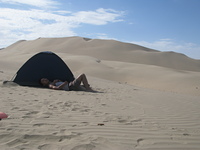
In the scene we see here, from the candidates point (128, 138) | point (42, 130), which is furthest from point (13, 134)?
point (128, 138)

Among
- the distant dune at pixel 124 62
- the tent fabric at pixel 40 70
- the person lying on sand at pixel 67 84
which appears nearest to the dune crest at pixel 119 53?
the distant dune at pixel 124 62

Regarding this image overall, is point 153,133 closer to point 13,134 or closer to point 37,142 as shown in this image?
point 37,142

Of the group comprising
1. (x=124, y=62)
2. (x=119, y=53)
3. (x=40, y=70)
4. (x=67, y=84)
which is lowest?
(x=67, y=84)

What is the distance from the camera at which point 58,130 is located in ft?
10.6

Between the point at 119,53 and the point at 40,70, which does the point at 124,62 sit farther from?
the point at 40,70

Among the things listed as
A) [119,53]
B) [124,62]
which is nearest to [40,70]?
[124,62]

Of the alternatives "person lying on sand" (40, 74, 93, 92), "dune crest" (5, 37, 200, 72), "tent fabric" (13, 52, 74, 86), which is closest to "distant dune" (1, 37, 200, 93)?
"dune crest" (5, 37, 200, 72)

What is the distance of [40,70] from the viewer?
8797 millimetres

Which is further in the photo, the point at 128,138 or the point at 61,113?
the point at 61,113

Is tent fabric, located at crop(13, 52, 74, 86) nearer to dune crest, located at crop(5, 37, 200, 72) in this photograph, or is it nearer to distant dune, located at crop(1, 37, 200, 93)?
distant dune, located at crop(1, 37, 200, 93)

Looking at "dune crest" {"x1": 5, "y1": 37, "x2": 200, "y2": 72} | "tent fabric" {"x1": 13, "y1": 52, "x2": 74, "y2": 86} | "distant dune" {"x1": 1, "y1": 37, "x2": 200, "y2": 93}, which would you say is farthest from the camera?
"dune crest" {"x1": 5, "y1": 37, "x2": 200, "y2": 72}

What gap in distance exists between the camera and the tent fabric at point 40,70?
8.62 m

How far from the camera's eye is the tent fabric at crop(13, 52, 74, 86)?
28.3 feet

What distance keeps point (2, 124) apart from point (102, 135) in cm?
153
